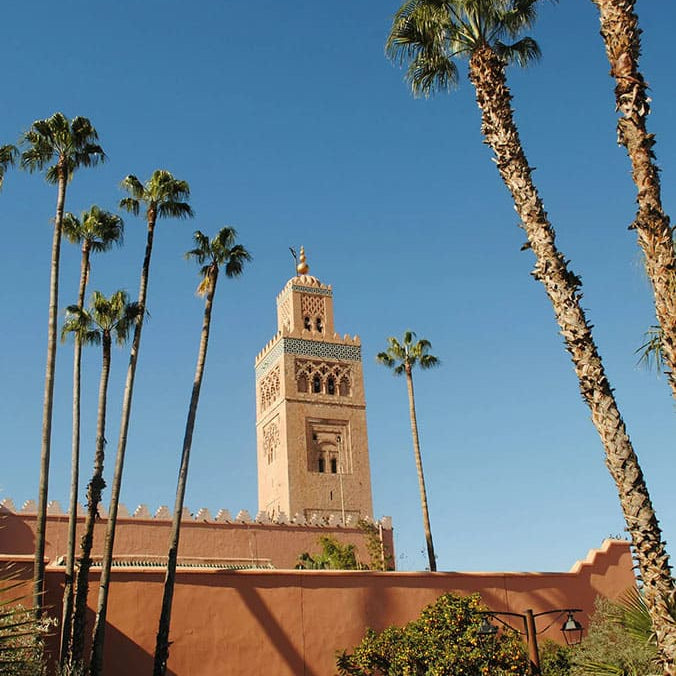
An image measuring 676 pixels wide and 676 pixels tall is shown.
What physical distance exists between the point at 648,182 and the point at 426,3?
5033mm

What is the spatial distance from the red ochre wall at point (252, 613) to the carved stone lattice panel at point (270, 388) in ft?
73.0

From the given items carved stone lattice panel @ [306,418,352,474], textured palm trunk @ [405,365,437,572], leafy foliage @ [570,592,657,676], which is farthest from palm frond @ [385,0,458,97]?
carved stone lattice panel @ [306,418,352,474]

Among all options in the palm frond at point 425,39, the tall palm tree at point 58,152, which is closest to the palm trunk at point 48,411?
the tall palm tree at point 58,152

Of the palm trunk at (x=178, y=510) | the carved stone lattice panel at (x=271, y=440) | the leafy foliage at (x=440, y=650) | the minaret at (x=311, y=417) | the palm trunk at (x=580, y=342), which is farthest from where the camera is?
the carved stone lattice panel at (x=271, y=440)

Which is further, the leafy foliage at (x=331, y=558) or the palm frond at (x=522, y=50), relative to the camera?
the leafy foliage at (x=331, y=558)

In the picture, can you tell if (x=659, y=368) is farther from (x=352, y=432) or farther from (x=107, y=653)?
(x=352, y=432)

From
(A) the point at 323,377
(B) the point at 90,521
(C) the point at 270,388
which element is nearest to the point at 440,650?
(B) the point at 90,521

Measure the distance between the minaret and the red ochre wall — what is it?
1821 centimetres

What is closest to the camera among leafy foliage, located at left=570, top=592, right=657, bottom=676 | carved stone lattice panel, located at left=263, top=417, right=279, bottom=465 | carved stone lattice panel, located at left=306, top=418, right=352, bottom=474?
leafy foliage, located at left=570, top=592, right=657, bottom=676

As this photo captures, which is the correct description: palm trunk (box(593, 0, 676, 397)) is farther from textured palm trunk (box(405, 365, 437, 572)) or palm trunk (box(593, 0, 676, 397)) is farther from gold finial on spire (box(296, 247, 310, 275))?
gold finial on spire (box(296, 247, 310, 275))

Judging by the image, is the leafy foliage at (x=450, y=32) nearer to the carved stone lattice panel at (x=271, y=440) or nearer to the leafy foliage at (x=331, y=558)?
the leafy foliage at (x=331, y=558)

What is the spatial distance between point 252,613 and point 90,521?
3.62 metres

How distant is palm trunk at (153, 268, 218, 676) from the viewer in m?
15.5

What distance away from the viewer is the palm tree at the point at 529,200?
834 centimetres
